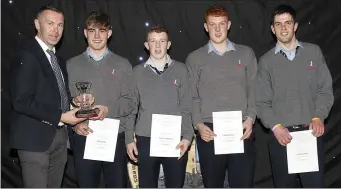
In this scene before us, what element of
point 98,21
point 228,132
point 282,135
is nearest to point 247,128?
point 228,132

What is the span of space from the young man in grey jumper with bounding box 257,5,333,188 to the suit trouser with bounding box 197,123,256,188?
0.68 ft

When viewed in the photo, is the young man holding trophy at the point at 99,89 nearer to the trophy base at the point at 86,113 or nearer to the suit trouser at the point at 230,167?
the trophy base at the point at 86,113

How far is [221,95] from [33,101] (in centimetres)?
138

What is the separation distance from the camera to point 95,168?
11.0 ft

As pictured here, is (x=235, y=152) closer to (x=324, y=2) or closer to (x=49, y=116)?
(x=49, y=116)

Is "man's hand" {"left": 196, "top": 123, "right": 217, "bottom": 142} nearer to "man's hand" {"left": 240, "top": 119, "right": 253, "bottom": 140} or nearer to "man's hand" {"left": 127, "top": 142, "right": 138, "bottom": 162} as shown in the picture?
"man's hand" {"left": 240, "top": 119, "right": 253, "bottom": 140}

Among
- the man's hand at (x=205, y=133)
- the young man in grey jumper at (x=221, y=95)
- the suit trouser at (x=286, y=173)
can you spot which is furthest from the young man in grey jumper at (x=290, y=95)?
the man's hand at (x=205, y=133)

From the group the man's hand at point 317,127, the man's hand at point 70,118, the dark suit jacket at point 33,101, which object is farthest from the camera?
the man's hand at point 317,127

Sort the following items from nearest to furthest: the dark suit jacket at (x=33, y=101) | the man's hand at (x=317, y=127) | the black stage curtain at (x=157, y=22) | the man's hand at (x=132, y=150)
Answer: the dark suit jacket at (x=33, y=101)
the man's hand at (x=317, y=127)
the man's hand at (x=132, y=150)
the black stage curtain at (x=157, y=22)

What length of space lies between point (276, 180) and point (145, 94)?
121 cm

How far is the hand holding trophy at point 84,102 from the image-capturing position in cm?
316

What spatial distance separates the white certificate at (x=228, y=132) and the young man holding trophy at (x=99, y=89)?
28.9 inches

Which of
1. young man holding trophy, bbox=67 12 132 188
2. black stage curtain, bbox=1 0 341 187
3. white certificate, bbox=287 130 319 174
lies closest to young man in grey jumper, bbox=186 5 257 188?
white certificate, bbox=287 130 319 174

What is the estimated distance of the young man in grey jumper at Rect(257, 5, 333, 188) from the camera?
331cm
